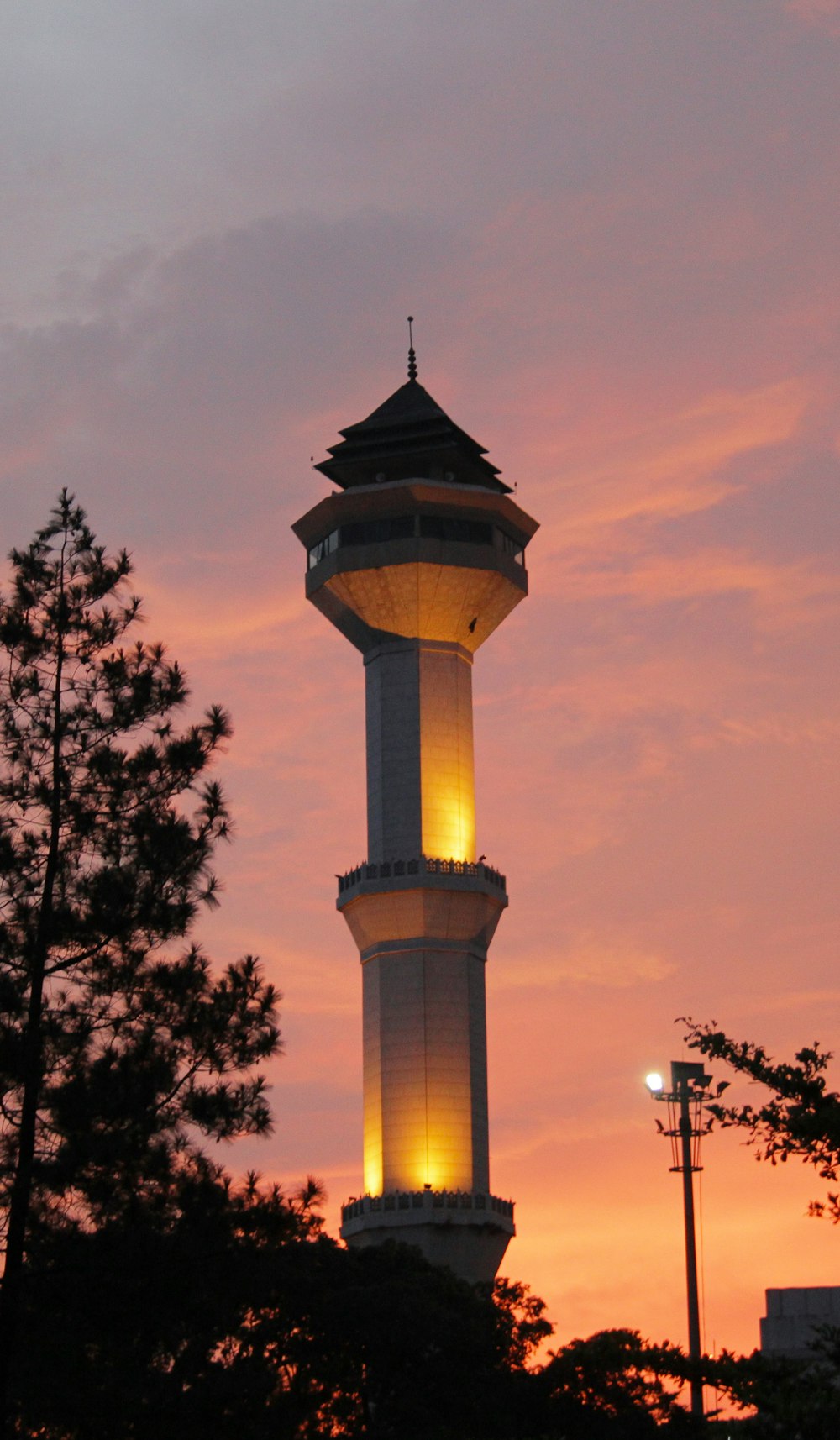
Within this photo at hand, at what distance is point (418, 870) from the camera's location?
112 meters

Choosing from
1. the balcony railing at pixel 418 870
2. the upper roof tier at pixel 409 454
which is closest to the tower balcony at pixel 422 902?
the balcony railing at pixel 418 870

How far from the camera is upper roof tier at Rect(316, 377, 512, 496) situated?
122125 mm

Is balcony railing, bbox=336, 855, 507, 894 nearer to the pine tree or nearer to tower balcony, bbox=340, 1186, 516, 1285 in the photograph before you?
tower balcony, bbox=340, 1186, 516, 1285

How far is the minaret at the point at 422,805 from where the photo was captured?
11038 centimetres

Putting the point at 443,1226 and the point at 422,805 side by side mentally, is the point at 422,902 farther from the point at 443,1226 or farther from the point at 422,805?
the point at 443,1226

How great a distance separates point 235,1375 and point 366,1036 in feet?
240

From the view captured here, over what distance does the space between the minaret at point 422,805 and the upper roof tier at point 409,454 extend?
96 mm

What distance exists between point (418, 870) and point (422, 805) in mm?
4791

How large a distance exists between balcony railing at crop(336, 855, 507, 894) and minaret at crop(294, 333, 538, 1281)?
0.32ft

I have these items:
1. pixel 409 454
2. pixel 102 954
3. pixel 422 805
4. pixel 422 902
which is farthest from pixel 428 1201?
pixel 102 954

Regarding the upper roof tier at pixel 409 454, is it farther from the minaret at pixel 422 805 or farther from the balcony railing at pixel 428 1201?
the balcony railing at pixel 428 1201

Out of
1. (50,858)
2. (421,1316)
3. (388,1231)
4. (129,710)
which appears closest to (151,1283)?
(50,858)

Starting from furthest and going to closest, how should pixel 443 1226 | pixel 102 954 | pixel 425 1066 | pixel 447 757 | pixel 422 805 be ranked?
pixel 447 757
pixel 422 805
pixel 425 1066
pixel 443 1226
pixel 102 954

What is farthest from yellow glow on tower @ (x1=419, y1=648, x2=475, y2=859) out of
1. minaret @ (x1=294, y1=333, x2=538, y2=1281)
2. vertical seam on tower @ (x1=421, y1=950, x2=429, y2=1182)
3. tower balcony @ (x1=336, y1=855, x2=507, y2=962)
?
vertical seam on tower @ (x1=421, y1=950, x2=429, y2=1182)
